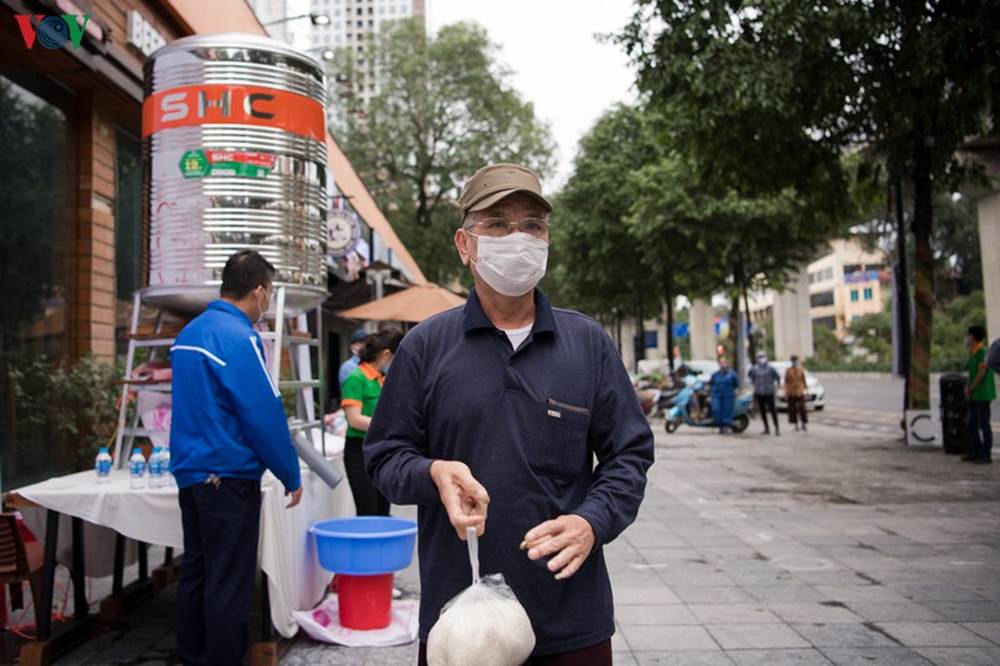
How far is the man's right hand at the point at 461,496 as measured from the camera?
200 cm

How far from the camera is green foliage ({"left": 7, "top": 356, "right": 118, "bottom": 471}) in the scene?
7.99m

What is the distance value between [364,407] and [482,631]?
4831mm

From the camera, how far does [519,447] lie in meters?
2.18

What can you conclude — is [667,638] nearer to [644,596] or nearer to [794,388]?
[644,596]

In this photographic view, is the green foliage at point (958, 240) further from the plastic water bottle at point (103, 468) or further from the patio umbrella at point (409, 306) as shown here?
the plastic water bottle at point (103, 468)

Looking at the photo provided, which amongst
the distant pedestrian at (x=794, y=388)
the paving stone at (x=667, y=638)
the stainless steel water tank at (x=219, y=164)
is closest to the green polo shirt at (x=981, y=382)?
the distant pedestrian at (x=794, y=388)

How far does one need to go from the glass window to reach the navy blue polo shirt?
23.2 ft

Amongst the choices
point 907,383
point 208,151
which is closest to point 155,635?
point 208,151

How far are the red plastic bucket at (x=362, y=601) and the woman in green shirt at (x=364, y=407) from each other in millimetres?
1316

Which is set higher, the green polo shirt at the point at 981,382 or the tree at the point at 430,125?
the tree at the point at 430,125

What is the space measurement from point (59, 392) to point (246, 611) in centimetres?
482

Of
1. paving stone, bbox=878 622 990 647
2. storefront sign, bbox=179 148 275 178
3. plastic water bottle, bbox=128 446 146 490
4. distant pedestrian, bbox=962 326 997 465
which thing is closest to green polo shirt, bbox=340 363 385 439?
plastic water bottle, bbox=128 446 146 490

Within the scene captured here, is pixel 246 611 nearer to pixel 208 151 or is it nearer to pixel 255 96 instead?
pixel 208 151

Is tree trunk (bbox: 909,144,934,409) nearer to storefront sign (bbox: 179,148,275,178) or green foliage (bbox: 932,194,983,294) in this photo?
storefront sign (bbox: 179,148,275,178)
